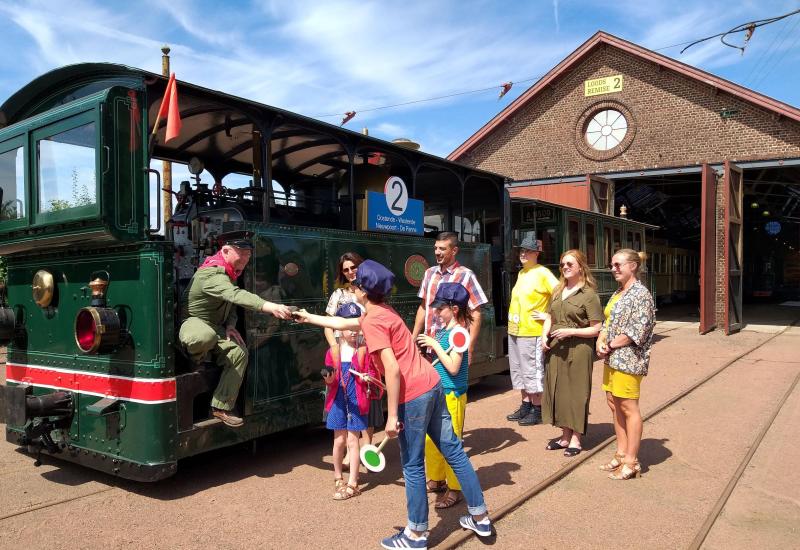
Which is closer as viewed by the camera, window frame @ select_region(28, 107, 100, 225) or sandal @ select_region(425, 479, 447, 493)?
window frame @ select_region(28, 107, 100, 225)

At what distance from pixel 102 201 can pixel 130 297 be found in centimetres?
66

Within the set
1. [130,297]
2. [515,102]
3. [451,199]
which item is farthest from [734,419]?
[515,102]

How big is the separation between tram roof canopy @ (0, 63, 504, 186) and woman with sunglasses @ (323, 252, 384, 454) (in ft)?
4.35

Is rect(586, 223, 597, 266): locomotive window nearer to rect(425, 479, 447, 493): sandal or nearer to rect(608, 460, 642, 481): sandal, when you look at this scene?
rect(608, 460, 642, 481): sandal

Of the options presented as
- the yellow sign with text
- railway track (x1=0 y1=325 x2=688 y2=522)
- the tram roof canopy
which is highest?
the yellow sign with text

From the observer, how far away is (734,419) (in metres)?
6.41

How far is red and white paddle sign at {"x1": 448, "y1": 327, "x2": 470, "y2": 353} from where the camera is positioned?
3.73 metres

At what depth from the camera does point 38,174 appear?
4387mm

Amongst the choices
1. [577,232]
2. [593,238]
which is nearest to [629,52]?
[593,238]

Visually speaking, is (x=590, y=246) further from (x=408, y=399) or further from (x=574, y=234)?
(x=408, y=399)

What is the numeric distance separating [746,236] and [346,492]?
1459 inches

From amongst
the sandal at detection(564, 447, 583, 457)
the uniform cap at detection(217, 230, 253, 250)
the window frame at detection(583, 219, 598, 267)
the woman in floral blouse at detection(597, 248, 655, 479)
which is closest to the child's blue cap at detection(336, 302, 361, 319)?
the uniform cap at detection(217, 230, 253, 250)

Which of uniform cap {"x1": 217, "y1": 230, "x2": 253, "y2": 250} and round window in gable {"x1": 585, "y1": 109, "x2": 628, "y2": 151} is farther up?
round window in gable {"x1": 585, "y1": 109, "x2": 628, "y2": 151}

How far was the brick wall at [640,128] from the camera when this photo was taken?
16.5 metres
